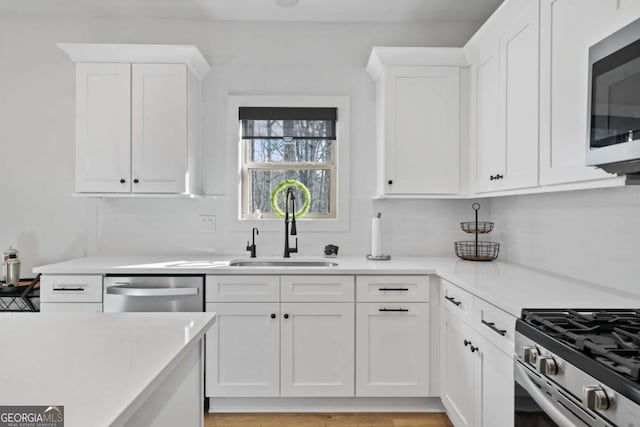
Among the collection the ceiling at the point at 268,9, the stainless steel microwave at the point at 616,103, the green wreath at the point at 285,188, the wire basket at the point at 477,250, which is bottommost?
the wire basket at the point at 477,250

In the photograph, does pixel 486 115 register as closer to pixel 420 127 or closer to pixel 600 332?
pixel 420 127

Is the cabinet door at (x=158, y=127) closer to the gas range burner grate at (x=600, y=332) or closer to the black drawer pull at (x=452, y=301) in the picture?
the black drawer pull at (x=452, y=301)

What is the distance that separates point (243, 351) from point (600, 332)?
75.1 inches

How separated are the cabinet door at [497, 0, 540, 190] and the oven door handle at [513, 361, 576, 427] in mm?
922

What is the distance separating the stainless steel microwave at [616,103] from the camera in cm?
121

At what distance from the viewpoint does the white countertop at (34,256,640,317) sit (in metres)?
1.67

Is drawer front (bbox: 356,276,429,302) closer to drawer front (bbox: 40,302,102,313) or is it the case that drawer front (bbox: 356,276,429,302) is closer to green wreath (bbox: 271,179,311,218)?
green wreath (bbox: 271,179,311,218)

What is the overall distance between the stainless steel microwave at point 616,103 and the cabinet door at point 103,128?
2602 millimetres

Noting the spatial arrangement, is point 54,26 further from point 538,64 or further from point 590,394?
point 590,394

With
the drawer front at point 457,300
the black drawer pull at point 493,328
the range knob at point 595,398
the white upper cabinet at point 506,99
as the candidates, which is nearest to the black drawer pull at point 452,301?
the drawer front at point 457,300

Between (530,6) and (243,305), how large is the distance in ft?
7.19

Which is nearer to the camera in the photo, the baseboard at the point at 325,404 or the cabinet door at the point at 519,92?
the cabinet door at the point at 519,92

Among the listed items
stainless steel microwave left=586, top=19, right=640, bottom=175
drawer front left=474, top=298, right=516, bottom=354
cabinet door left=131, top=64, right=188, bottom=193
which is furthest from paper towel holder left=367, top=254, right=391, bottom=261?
stainless steel microwave left=586, top=19, right=640, bottom=175

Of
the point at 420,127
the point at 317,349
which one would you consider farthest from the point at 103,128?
the point at 420,127
